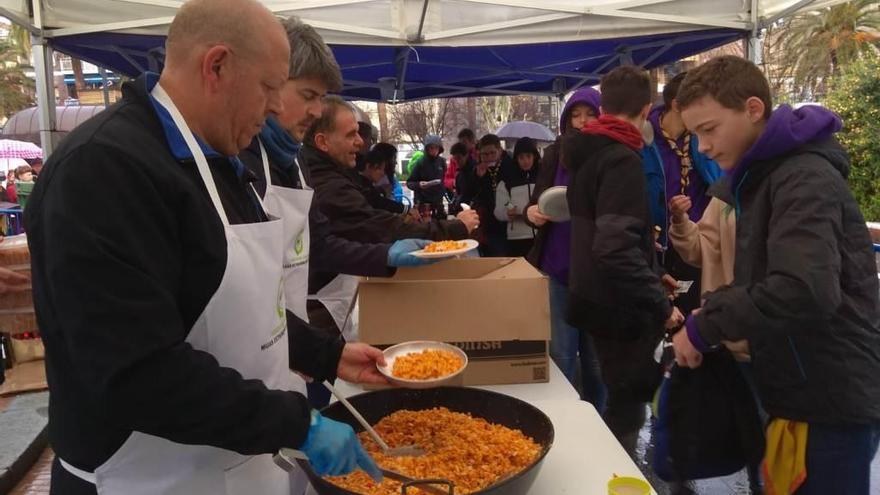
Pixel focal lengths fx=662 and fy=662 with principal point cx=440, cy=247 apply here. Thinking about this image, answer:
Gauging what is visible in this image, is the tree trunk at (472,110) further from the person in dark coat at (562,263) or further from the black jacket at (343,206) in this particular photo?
the black jacket at (343,206)

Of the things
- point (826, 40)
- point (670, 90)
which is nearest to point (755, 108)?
point (670, 90)

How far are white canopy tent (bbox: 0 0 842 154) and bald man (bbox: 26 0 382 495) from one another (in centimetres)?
326

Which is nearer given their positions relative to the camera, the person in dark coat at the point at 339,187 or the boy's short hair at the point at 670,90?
the person in dark coat at the point at 339,187

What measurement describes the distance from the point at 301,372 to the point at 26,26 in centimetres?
317

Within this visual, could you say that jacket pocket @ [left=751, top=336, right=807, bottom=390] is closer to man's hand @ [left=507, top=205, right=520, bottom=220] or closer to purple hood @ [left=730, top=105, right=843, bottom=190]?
purple hood @ [left=730, top=105, right=843, bottom=190]

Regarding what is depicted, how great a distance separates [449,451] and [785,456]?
85 cm

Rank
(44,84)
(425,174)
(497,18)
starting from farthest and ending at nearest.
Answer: (425,174) < (497,18) < (44,84)

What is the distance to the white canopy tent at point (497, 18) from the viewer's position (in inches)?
165

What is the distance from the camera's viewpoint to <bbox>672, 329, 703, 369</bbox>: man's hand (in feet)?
5.50

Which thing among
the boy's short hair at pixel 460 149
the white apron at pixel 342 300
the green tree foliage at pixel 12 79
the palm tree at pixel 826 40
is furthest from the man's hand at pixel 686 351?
the green tree foliage at pixel 12 79

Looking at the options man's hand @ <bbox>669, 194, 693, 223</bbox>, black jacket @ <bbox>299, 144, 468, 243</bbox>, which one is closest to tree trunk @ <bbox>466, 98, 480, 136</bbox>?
black jacket @ <bbox>299, 144, 468, 243</bbox>

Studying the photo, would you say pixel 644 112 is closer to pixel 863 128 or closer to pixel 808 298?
pixel 808 298

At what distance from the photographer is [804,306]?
1450 millimetres

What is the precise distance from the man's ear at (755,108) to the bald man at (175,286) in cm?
119
